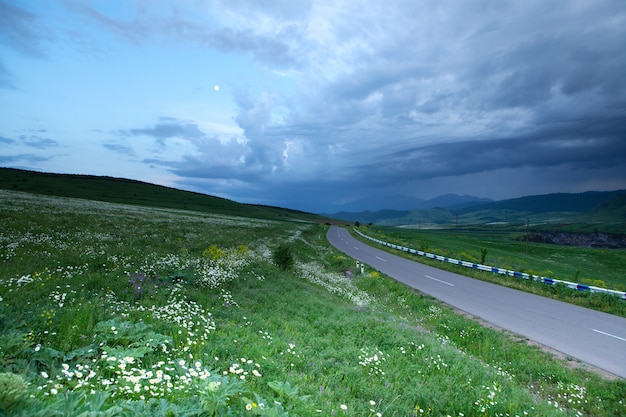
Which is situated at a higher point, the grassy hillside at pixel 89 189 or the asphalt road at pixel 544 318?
the grassy hillside at pixel 89 189

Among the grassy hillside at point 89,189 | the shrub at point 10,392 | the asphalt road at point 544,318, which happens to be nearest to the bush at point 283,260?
the asphalt road at point 544,318

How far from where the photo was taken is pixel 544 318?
16000mm

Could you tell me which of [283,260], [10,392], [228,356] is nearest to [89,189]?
[283,260]

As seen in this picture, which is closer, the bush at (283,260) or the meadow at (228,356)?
the meadow at (228,356)

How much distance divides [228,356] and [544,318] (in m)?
15.9

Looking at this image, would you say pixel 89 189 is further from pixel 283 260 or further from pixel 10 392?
pixel 10 392

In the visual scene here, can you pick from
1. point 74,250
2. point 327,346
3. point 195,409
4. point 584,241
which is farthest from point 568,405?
point 584,241

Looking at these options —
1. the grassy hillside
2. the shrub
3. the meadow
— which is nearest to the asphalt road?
the meadow

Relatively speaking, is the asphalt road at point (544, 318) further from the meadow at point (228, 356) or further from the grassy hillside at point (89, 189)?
the grassy hillside at point (89, 189)

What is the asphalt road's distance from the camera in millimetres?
11798

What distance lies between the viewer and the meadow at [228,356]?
15.5 feet

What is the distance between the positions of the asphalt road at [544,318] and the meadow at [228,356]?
4.68ft

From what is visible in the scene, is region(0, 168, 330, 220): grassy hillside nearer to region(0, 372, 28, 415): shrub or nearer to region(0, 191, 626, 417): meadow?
region(0, 191, 626, 417): meadow

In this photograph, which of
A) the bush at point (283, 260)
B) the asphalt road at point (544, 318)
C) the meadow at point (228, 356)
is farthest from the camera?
the bush at point (283, 260)
